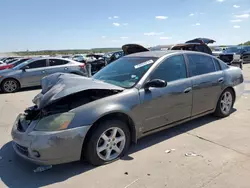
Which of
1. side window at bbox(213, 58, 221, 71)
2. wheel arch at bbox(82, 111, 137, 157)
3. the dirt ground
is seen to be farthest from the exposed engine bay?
side window at bbox(213, 58, 221, 71)

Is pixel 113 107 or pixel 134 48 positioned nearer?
pixel 113 107

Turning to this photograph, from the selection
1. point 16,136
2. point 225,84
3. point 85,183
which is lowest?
point 85,183

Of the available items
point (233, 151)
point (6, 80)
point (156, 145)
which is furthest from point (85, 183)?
point (6, 80)

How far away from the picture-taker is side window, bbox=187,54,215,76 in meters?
4.61

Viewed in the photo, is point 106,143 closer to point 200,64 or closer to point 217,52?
point 200,64

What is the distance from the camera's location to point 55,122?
3064 millimetres

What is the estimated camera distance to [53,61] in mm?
11203

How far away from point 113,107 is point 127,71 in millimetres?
1017

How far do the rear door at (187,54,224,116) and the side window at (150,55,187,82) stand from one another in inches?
8.0

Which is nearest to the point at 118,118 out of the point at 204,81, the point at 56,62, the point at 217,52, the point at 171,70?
the point at 171,70

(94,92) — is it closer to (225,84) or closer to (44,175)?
(44,175)

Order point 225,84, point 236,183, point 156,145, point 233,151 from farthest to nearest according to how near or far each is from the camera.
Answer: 1. point 225,84
2. point 156,145
3. point 233,151
4. point 236,183

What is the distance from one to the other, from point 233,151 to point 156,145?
1.18 m

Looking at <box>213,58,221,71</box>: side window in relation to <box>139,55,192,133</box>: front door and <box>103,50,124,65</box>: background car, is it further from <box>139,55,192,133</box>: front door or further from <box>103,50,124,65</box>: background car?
<box>103,50,124,65</box>: background car
